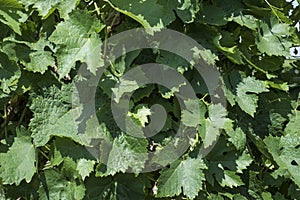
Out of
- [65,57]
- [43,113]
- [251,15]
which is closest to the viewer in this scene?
[65,57]

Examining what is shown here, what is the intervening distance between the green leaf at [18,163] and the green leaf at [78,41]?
0.28 metres

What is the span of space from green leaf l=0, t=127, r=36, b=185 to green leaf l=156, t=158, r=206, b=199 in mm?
339

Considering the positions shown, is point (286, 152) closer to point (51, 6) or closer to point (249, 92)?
point (249, 92)

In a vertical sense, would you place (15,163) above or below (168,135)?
below

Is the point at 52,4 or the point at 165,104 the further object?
the point at 165,104

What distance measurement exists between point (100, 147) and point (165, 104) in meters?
0.21

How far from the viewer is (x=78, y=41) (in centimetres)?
126

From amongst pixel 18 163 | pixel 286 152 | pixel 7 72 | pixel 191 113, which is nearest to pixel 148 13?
pixel 191 113

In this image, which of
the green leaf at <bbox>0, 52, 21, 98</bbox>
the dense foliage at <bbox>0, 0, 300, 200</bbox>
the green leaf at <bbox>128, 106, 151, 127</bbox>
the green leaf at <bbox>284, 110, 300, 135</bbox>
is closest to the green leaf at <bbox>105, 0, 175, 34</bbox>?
the dense foliage at <bbox>0, 0, 300, 200</bbox>

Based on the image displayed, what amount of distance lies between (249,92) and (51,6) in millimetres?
601

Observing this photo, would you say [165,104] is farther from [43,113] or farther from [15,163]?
[15,163]

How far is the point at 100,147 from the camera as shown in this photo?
133 cm

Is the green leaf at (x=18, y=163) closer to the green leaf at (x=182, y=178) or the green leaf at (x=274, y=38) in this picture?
the green leaf at (x=182, y=178)

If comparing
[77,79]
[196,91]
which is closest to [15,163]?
[77,79]
